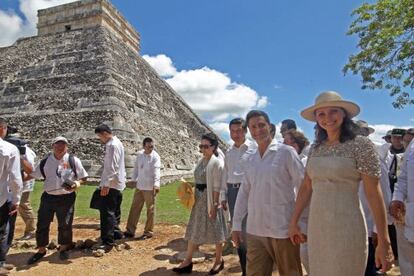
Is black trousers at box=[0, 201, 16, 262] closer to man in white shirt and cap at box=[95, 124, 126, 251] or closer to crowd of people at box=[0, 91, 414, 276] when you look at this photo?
crowd of people at box=[0, 91, 414, 276]

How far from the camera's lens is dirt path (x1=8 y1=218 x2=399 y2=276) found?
15.6ft

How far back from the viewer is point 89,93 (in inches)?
635

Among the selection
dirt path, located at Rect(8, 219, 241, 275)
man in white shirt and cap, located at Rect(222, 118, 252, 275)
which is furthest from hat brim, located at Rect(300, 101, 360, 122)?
dirt path, located at Rect(8, 219, 241, 275)

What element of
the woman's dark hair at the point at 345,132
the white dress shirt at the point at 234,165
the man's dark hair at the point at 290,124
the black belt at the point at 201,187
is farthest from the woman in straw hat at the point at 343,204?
the black belt at the point at 201,187

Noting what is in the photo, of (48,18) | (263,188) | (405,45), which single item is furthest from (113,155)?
(48,18)

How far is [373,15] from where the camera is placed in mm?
9820

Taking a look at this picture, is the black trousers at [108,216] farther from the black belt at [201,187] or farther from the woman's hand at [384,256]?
the woman's hand at [384,256]

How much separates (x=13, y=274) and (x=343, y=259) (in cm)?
430

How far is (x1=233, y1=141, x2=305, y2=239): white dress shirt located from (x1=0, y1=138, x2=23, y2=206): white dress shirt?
118 inches

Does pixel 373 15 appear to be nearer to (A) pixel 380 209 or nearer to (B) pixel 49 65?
(A) pixel 380 209

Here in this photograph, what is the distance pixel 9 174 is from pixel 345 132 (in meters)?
Answer: 3.90

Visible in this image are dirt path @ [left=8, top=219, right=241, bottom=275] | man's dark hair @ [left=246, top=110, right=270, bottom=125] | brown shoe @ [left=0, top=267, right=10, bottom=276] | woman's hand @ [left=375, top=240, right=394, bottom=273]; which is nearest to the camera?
woman's hand @ [left=375, top=240, right=394, bottom=273]

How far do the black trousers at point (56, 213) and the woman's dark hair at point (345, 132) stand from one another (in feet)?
13.3

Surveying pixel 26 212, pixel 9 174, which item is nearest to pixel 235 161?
pixel 9 174
